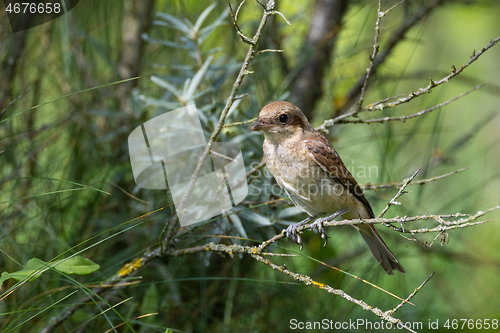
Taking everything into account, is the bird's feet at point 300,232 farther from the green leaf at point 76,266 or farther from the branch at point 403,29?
the branch at point 403,29

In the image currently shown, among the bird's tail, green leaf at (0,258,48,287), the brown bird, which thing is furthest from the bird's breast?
green leaf at (0,258,48,287)

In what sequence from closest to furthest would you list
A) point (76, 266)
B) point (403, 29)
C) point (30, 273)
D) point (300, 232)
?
1. point (30, 273)
2. point (76, 266)
3. point (300, 232)
4. point (403, 29)

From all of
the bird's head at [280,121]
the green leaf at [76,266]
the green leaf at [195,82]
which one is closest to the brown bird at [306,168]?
the bird's head at [280,121]

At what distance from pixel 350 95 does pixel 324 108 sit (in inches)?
11.9

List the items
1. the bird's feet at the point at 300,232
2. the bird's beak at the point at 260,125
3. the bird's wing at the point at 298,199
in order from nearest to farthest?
the bird's feet at the point at 300,232 → the bird's beak at the point at 260,125 → the bird's wing at the point at 298,199

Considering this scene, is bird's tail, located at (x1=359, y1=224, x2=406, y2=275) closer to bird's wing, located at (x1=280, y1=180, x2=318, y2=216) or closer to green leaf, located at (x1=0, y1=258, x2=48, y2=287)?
bird's wing, located at (x1=280, y1=180, x2=318, y2=216)

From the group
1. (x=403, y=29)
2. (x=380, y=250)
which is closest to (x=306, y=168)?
(x=380, y=250)

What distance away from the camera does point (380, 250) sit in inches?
129

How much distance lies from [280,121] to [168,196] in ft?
3.33

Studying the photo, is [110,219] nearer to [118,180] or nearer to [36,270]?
[118,180]

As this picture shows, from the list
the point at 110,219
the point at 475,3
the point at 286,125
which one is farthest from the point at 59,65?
the point at 475,3

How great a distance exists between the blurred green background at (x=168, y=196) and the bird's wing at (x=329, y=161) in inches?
17.3

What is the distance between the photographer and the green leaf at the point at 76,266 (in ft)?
6.28

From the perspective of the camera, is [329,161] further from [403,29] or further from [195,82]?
[403,29]
